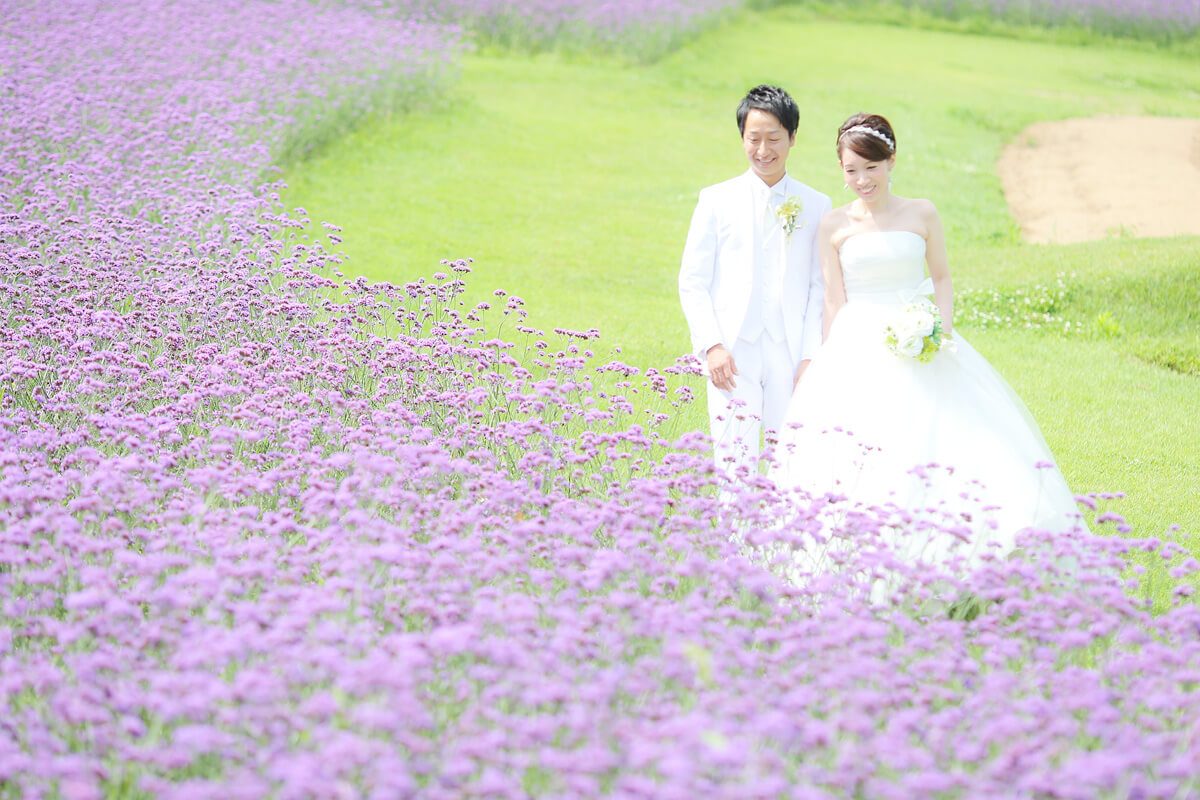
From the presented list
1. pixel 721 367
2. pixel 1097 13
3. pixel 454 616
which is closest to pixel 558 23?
pixel 1097 13

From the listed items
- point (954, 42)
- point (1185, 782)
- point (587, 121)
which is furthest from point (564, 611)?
point (954, 42)

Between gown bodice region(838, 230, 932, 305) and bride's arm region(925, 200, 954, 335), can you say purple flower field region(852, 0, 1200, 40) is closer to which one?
bride's arm region(925, 200, 954, 335)

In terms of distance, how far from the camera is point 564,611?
3225 millimetres

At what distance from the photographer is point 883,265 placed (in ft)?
18.8

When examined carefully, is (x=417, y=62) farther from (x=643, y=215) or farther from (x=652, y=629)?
(x=652, y=629)

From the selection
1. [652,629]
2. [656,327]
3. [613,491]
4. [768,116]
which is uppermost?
[768,116]

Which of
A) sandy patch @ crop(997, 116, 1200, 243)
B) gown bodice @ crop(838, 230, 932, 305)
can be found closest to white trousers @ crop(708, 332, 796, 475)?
gown bodice @ crop(838, 230, 932, 305)

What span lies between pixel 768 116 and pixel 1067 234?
35.5ft

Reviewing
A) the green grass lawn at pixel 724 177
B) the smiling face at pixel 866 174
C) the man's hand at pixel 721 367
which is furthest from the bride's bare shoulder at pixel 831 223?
the green grass lawn at pixel 724 177

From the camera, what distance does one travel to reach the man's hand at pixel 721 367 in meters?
Result: 5.53

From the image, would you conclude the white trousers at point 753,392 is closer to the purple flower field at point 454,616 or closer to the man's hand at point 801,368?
the man's hand at point 801,368

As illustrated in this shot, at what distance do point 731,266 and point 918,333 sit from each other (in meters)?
0.89

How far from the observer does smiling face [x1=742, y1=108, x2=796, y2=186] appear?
5387 millimetres

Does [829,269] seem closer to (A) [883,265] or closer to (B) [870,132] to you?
(A) [883,265]
